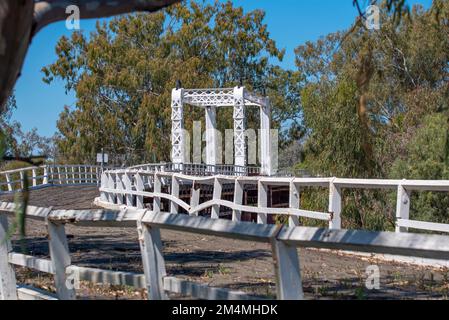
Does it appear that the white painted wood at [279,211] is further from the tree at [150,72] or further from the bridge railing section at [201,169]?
the tree at [150,72]

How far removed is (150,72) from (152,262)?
54.7 m

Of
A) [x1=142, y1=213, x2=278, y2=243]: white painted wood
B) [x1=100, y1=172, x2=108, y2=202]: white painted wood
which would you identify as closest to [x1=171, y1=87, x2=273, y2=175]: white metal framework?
[x1=100, y1=172, x2=108, y2=202]: white painted wood

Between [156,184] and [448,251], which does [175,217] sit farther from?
[156,184]

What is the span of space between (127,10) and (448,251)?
8.52ft

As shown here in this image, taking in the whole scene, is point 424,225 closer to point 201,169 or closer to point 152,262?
point 152,262

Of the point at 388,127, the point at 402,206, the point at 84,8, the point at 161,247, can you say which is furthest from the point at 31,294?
the point at 388,127

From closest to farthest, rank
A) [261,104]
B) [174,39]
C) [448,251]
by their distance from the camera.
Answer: [448,251]
[261,104]
[174,39]

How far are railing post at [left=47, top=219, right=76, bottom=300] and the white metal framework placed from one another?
37576 millimetres

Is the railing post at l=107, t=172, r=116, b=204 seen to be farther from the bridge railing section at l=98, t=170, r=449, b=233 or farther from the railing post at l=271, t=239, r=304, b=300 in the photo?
the railing post at l=271, t=239, r=304, b=300

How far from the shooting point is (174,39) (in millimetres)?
61219

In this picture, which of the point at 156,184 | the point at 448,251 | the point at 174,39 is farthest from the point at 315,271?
the point at 174,39

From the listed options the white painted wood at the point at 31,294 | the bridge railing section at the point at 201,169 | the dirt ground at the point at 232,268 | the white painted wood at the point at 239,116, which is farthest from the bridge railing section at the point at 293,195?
the white painted wood at the point at 239,116

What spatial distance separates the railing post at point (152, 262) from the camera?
17.8 ft

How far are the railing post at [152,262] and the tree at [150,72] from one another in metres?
51.8
